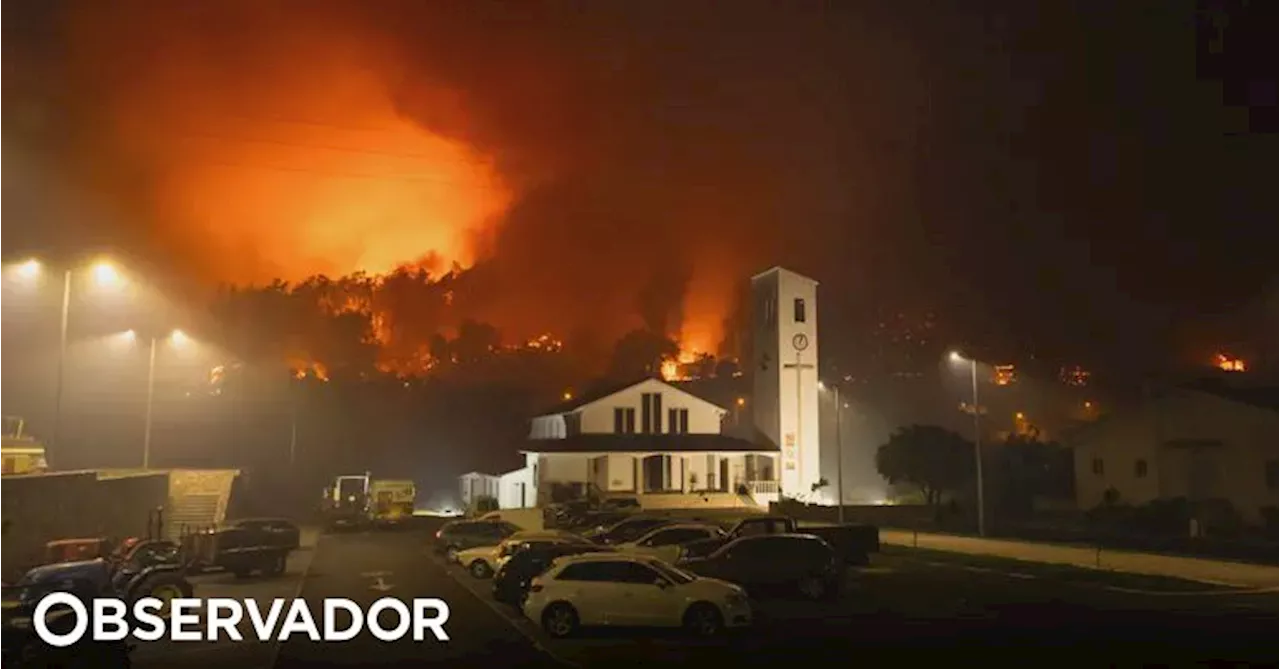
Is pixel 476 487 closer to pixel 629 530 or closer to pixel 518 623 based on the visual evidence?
pixel 629 530

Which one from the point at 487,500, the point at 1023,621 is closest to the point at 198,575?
the point at 1023,621

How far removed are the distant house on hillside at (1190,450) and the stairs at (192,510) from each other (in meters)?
45.2

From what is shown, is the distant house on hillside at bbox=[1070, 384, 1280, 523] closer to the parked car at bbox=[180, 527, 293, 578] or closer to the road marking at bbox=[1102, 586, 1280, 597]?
the road marking at bbox=[1102, 586, 1280, 597]

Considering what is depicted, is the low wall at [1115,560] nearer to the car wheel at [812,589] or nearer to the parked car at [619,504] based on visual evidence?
the car wheel at [812,589]

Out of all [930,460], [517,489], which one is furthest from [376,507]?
[930,460]

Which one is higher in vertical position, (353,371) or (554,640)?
(353,371)

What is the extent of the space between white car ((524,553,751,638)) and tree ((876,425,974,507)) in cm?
4529

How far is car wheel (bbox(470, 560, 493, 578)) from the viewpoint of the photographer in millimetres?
32219

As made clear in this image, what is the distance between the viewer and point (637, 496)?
6350cm

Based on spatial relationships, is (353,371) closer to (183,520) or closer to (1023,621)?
(183,520)

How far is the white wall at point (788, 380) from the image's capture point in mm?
70625

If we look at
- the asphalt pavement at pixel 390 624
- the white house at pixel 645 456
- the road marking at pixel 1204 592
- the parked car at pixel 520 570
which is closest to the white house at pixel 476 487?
the white house at pixel 645 456

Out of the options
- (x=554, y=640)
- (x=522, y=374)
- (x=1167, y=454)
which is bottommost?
(x=554, y=640)

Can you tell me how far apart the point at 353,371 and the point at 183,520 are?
187 feet
